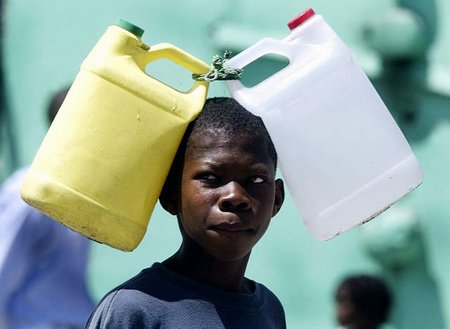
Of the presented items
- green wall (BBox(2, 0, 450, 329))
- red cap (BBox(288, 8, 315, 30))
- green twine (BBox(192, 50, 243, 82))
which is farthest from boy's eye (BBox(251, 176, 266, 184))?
green wall (BBox(2, 0, 450, 329))

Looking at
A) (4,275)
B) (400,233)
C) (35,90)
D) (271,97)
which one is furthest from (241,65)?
(35,90)

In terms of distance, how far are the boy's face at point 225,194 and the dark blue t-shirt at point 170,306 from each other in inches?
3.8

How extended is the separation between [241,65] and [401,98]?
2.83 meters

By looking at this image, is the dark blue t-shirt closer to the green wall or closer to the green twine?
the green twine

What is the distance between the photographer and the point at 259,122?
9.68 ft

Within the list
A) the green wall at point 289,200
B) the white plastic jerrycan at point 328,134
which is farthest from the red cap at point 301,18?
the green wall at point 289,200

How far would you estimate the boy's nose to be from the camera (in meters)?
2.82

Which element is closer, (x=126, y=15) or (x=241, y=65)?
(x=241, y=65)

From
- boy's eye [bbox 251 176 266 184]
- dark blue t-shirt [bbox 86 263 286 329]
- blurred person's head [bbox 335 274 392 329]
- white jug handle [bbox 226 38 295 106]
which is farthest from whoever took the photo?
blurred person's head [bbox 335 274 392 329]

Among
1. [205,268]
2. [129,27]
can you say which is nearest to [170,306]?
[205,268]

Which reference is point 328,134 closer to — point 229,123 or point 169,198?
point 229,123

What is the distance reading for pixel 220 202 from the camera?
2.82 m

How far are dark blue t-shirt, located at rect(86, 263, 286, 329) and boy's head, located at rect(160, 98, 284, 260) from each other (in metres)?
0.09

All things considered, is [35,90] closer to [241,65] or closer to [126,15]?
[126,15]
